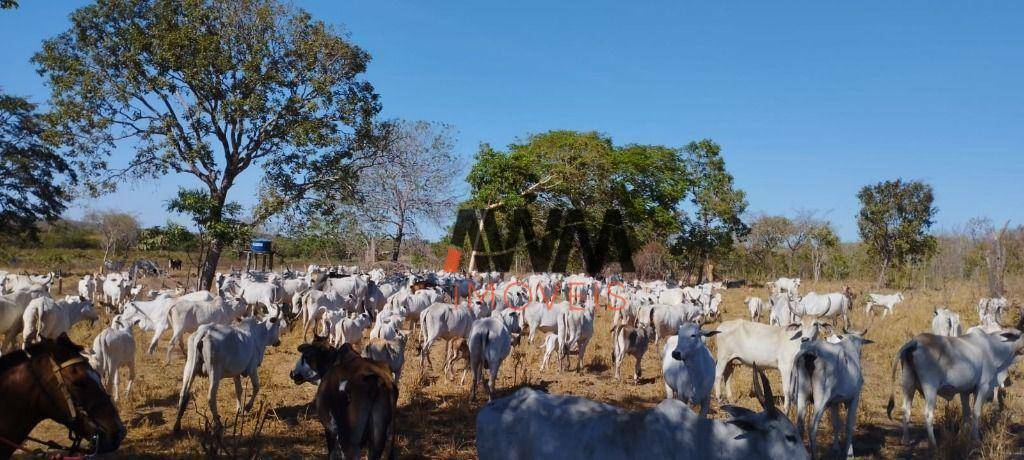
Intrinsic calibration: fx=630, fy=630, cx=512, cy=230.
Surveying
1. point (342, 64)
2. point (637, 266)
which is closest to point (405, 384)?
Answer: point (342, 64)

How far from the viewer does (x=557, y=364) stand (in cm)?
1405

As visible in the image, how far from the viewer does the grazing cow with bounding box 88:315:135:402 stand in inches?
350

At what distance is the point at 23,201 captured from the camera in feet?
85.5

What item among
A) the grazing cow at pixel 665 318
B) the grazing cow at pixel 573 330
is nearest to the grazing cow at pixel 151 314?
the grazing cow at pixel 573 330

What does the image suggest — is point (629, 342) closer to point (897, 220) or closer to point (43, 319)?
point (43, 319)

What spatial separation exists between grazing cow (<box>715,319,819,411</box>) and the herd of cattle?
0.02m

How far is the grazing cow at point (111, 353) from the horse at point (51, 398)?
4.91 metres

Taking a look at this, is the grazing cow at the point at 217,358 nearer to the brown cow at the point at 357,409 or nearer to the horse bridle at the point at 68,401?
the brown cow at the point at 357,409

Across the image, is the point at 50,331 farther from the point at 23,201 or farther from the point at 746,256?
the point at 746,256

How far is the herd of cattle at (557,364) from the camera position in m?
4.22

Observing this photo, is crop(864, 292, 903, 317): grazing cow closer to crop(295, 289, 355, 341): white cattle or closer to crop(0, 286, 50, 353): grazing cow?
crop(295, 289, 355, 341): white cattle

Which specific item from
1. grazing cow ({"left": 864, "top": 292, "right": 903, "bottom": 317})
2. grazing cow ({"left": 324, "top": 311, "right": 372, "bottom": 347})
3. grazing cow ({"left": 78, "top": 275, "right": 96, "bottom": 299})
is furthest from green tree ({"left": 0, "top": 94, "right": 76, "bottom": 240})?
grazing cow ({"left": 864, "top": 292, "right": 903, "bottom": 317})

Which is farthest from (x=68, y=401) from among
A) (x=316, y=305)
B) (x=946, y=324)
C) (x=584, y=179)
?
(x=584, y=179)

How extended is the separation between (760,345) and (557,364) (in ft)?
17.5
